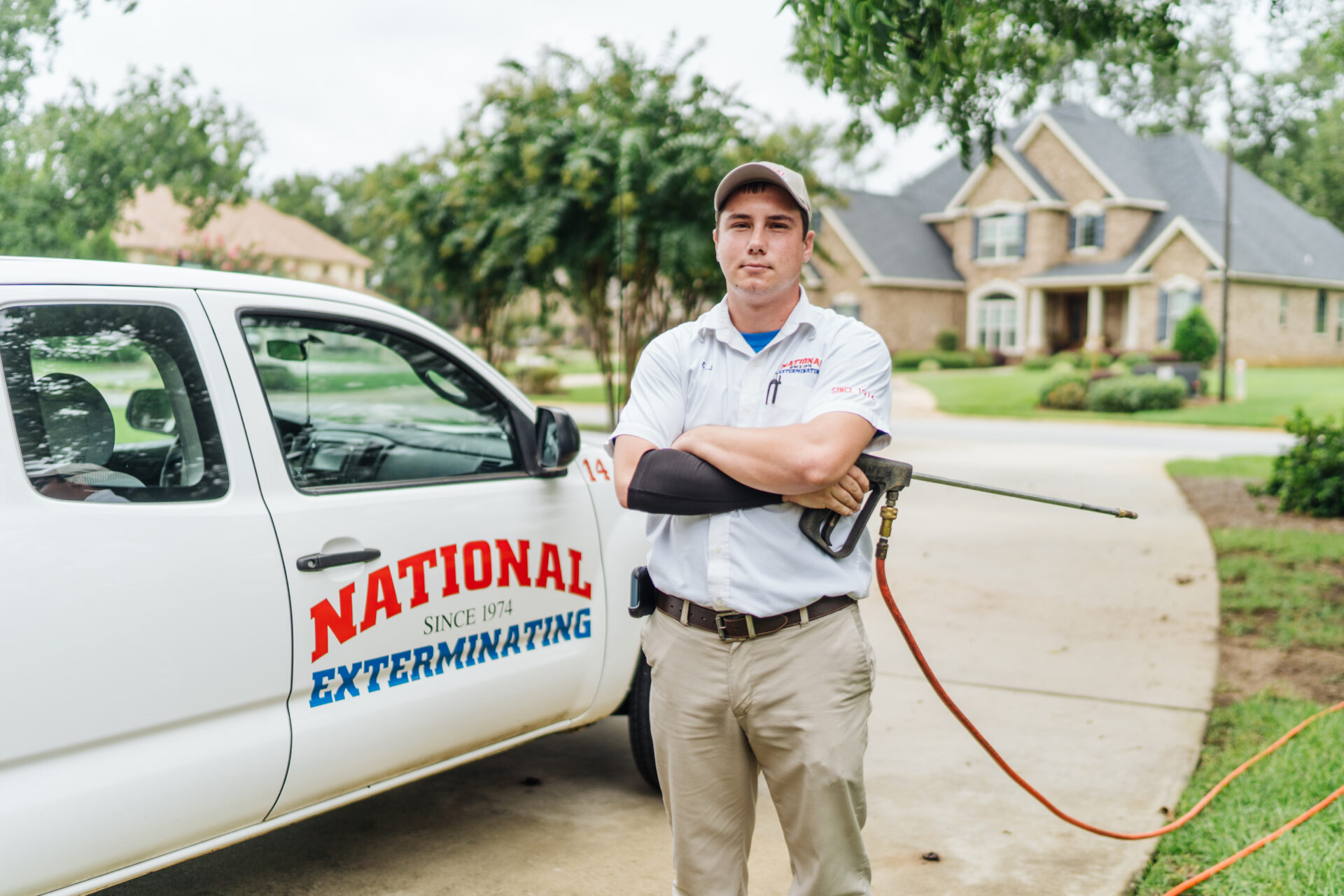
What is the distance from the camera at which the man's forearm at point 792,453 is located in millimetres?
2551

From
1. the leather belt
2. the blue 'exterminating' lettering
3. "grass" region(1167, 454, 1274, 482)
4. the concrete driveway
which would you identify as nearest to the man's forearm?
the leather belt

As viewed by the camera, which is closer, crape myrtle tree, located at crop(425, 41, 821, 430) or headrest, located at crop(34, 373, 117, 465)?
headrest, located at crop(34, 373, 117, 465)

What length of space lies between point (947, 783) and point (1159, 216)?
36.0 m

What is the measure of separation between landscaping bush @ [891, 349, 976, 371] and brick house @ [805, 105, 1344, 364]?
3.31ft

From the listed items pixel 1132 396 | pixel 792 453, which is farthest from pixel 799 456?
pixel 1132 396

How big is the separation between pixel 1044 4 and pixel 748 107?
6884 mm

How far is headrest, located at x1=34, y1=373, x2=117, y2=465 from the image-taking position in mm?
2703

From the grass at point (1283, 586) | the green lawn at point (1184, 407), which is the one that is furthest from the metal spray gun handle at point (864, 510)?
the green lawn at point (1184, 407)

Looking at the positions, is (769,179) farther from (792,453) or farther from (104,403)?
(104,403)

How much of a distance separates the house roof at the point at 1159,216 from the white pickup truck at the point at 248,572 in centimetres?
3309

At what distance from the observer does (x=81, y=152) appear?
8.82m

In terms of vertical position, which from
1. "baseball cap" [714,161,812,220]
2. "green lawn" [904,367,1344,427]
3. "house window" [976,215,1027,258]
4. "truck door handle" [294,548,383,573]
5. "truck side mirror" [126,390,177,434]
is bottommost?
"green lawn" [904,367,1344,427]

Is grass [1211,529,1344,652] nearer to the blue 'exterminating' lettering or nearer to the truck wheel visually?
the truck wheel

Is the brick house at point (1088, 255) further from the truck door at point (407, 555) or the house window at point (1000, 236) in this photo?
the truck door at point (407, 555)
